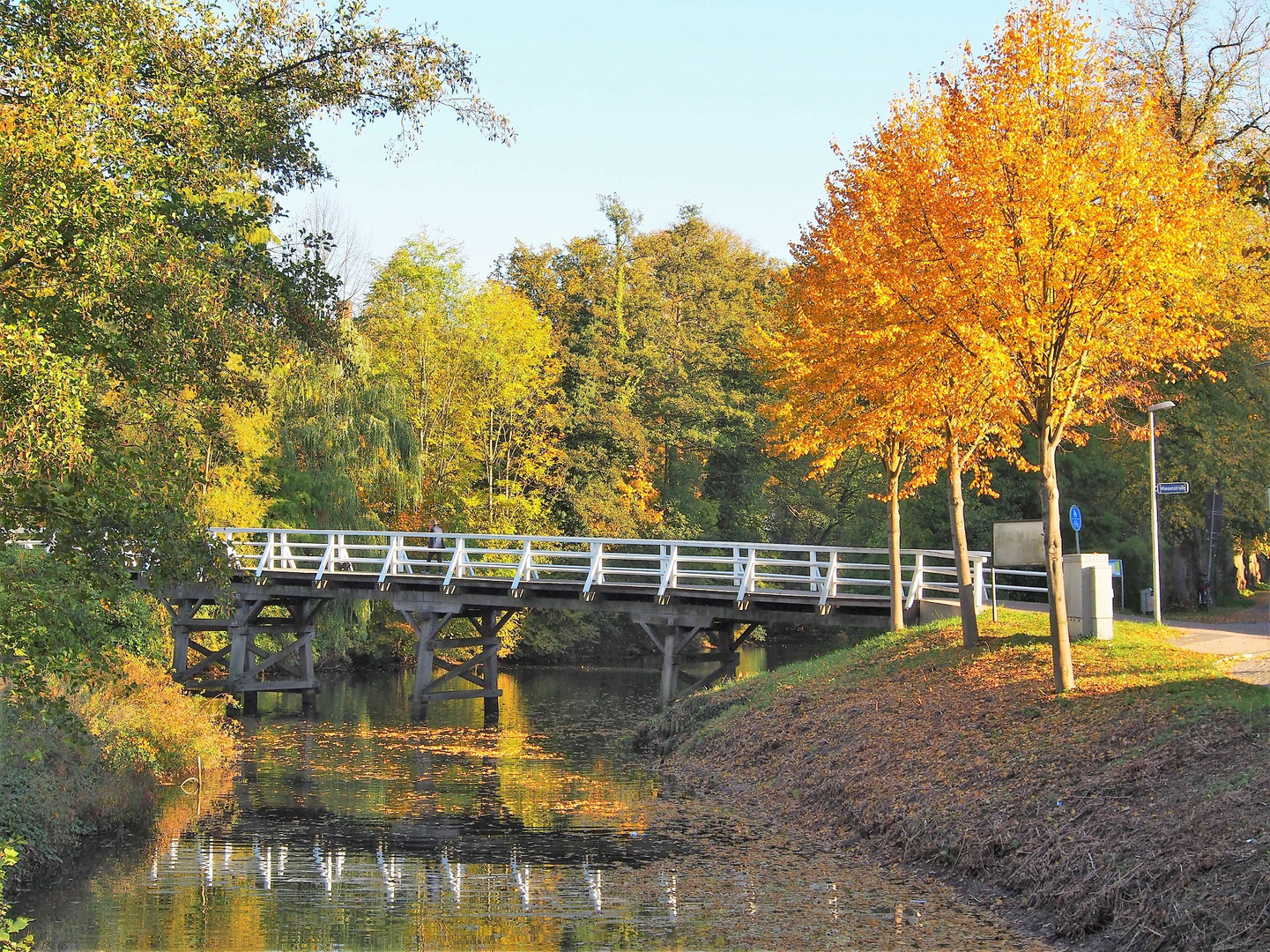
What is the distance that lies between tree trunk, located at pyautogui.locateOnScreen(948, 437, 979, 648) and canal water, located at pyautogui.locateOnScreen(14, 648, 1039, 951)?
5.03 meters

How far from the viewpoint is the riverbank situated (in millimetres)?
12211

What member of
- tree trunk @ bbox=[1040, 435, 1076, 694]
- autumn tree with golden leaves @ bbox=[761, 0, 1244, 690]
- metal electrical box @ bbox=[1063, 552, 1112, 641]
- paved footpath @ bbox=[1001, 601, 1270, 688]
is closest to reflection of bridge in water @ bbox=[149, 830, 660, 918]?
tree trunk @ bbox=[1040, 435, 1076, 694]

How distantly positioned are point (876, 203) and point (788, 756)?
7.54 meters

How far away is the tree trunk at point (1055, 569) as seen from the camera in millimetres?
13977

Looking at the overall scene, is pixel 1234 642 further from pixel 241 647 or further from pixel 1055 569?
pixel 241 647

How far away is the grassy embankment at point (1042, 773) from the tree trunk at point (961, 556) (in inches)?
11.7

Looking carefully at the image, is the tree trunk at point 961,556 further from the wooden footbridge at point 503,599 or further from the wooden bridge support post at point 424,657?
the wooden bridge support post at point 424,657

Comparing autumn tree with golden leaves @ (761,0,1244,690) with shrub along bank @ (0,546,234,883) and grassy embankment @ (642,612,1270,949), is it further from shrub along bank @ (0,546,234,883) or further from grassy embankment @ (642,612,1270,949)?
shrub along bank @ (0,546,234,883)

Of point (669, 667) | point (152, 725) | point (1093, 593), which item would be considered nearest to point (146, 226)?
point (152, 725)

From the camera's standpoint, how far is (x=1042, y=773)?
12.0 m

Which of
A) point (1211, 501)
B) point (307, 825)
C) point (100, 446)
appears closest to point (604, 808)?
point (307, 825)

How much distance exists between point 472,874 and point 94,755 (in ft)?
16.8

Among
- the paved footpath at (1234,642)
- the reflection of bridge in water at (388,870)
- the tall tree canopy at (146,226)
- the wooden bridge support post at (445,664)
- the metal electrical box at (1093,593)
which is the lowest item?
the reflection of bridge in water at (388,870)

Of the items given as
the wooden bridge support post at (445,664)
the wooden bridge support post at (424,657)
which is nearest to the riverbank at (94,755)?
the wooden bridge support post at (424,657)
